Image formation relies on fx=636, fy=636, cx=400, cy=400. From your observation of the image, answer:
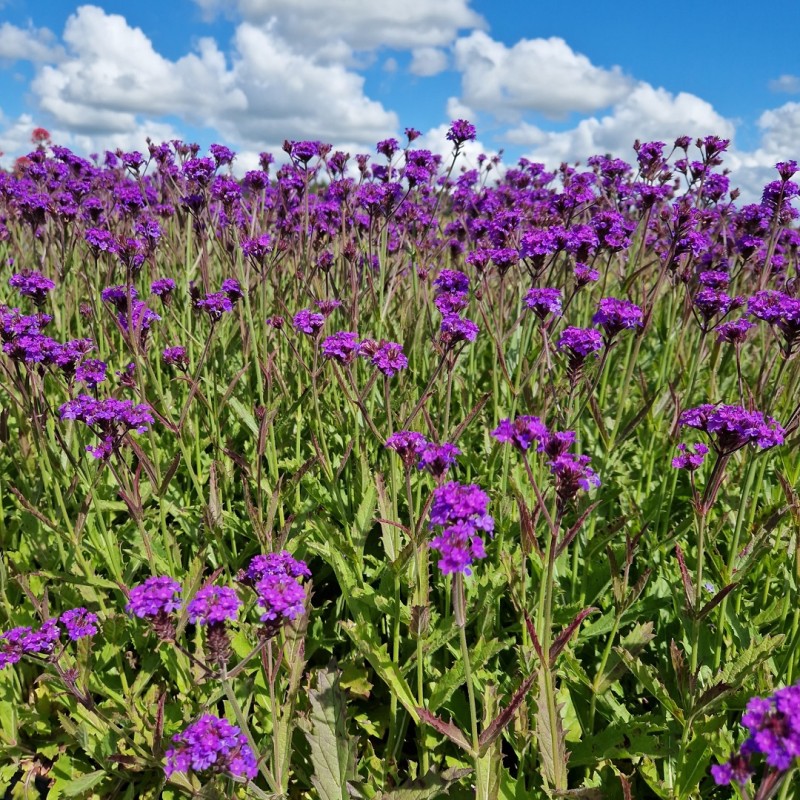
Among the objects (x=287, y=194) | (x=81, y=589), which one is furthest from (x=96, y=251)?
(x=81, y=589)

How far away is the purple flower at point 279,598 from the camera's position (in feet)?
6.47

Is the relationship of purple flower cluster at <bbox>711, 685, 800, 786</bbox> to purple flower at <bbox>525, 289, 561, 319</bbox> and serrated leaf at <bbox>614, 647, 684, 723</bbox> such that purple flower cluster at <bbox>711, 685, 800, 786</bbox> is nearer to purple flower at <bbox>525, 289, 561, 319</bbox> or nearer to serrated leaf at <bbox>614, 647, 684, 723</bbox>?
serrated leaf at <bbox>614, 647, 684, 723</bbox>

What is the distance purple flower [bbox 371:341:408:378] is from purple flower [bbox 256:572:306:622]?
1.12m

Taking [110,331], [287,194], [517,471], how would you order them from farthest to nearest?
1. [287,194]
2. [110,331]
3. [517,471]

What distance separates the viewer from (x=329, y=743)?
8.32ft

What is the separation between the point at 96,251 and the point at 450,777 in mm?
4185

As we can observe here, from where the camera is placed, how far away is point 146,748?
2.81 m

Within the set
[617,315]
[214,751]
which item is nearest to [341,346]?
[617,315]

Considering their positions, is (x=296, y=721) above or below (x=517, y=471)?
below

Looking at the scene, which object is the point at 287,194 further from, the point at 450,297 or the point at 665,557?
the point at 665,557

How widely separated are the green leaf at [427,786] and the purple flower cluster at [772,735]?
1141 millimetres

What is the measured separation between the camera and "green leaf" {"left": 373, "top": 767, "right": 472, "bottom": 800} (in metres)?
2.34

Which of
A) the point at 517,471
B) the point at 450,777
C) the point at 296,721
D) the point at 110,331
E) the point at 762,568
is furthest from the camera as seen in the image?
the point at 110,331

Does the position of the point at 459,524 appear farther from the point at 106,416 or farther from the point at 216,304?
the point at 216,304
